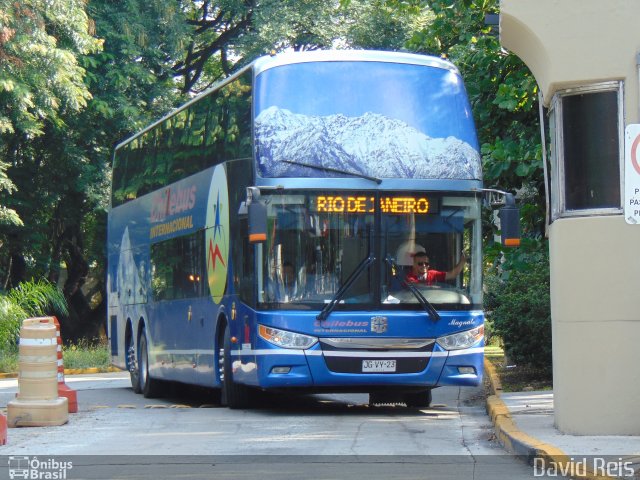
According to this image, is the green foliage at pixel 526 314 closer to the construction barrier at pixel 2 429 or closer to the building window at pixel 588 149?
the building window at pixel 588 149

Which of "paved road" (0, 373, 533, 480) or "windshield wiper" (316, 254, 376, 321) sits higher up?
"windshield wiper" (316, 254, 376, 321)

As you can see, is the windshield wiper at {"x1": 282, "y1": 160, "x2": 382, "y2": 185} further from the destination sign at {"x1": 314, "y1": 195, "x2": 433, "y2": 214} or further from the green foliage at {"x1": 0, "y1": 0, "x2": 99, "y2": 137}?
the green foliage at {"x1": 0, "y1": 0, "x2": 99, "y2": 137}

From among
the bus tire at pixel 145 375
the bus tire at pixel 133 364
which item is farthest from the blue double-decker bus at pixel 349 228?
the bus tire at pixel 133 364

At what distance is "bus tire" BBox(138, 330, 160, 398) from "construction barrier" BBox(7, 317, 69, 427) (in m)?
6.76

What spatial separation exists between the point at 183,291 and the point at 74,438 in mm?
6108

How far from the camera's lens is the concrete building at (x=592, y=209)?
38.7 ft

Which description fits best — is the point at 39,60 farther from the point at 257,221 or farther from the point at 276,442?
the point at 276,442

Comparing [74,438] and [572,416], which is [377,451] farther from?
[74,438]

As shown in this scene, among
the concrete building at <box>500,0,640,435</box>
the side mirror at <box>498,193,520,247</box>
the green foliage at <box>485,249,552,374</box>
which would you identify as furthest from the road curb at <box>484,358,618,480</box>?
the green foliage at <box>485,249,552,374</box>

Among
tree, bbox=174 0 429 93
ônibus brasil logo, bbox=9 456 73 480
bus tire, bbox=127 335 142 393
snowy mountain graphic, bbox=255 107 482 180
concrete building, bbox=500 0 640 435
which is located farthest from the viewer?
tree, bbox=174 0 429 93

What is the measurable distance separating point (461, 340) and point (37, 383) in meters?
5.21

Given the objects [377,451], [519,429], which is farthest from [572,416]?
[377,451]

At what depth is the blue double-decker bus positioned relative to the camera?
15281 mm

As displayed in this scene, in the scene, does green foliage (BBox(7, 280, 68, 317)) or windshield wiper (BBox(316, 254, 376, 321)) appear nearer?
→ windshield wiper (BBox(316, 254, 376, 321))
